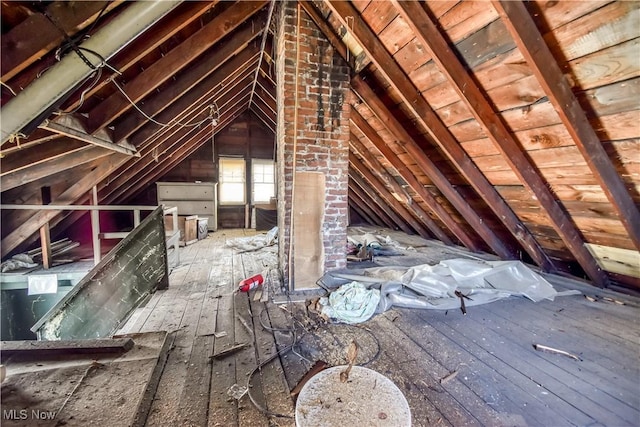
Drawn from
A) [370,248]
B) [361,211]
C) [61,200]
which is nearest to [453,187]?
[370,248]

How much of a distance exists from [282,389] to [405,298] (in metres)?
1.37

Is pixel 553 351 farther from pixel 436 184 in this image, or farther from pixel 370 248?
pixel 370 248

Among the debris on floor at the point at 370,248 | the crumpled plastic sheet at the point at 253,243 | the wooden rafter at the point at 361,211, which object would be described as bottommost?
the crumpled plastic sheet at the point at 253,243

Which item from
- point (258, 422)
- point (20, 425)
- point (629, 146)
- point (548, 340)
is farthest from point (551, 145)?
point (20, 425)

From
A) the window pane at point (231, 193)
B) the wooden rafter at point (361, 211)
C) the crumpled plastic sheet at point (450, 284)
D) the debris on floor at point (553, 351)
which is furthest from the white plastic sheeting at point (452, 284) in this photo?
the window pane at point (231, 193)

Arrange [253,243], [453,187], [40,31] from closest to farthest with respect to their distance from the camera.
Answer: [40,31] < [453,187] < [253,243]

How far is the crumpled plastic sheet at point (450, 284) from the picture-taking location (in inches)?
93.9

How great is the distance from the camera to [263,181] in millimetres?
7770

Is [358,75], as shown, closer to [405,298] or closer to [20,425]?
[405,298]

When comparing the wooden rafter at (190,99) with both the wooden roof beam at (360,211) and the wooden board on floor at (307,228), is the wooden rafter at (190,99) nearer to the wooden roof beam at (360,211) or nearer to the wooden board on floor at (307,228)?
the wooden board on floor at (307,228)

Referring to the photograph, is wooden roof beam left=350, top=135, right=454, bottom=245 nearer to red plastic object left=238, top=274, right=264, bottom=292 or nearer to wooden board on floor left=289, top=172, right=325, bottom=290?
wooden board on floor left=289, top=172, right=325, bottom=290

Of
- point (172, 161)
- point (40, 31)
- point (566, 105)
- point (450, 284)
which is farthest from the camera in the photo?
point (172, 161)

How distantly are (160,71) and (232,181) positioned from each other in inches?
210

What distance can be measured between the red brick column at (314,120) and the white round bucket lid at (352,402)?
153 centimetres
